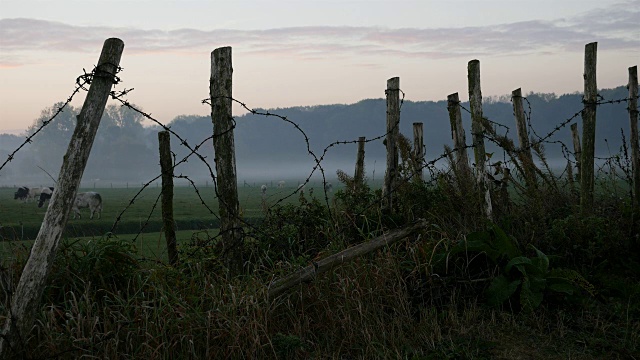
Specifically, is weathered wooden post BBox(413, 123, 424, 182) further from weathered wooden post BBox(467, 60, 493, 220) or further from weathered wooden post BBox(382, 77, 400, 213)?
weathered wooden post BBox(467, 60, 493, 220)

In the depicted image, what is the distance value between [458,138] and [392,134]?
52.0 inches

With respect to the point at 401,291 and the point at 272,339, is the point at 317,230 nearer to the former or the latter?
the point at 401,291

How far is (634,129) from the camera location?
11672mm

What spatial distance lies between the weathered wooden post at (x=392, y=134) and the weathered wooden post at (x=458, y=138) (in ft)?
3.43

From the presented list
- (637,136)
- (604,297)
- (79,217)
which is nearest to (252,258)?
(604,297)

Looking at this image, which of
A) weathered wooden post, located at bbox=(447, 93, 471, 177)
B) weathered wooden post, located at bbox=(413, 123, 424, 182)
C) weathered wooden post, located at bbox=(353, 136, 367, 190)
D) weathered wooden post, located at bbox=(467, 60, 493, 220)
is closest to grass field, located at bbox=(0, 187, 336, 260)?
weathered wooden post, located at bbox=(353, 136, 367, 190)

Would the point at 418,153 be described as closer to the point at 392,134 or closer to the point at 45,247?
the point at 392,134

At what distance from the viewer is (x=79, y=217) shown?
35.3 m

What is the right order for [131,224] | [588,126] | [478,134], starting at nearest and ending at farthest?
[478,134], [588,126], [131,224]

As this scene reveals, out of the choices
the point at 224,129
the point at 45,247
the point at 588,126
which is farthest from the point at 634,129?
the point at 45,247

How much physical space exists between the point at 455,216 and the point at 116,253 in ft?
17.2

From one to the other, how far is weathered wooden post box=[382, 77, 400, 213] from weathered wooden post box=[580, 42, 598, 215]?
3054 millimetres

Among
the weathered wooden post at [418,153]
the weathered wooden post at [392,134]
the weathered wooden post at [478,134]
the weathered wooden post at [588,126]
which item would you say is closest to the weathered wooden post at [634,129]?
the weathered wooden post at [588,126]

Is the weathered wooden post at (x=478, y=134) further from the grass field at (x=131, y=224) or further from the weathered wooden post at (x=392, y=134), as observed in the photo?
the grass field at (x=131, y=224)
